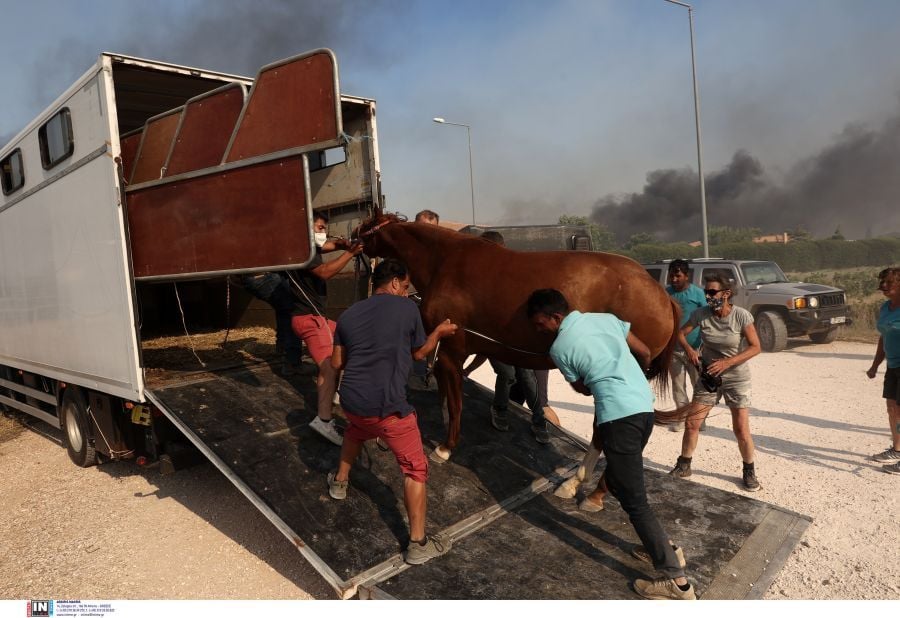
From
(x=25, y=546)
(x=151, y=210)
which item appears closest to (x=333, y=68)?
(x=151, y=210)

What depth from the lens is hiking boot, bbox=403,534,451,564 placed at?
338cm

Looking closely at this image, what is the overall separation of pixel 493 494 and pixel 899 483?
346cm

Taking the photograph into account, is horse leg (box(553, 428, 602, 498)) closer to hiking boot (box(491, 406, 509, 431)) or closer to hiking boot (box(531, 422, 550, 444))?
hiking boot (box(531, 422, 550, 444))

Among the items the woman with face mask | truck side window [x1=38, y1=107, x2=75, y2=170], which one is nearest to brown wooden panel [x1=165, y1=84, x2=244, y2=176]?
truck side window [x1=38, y1=107, x2=75, y2=170]

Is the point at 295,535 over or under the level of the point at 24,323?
under

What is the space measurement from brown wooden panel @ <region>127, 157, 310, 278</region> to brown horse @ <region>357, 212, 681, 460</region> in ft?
3.83

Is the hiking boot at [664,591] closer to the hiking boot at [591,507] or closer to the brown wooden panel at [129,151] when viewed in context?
the hiking boot at [591,507]

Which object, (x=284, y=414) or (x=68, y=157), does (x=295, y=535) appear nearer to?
(x=284, y=414)

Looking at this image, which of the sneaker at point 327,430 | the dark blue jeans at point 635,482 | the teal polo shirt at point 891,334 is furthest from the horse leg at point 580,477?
the teal polo shirt at point 891,334

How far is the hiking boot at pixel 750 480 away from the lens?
4840mm

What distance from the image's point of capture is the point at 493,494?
14.0 ft

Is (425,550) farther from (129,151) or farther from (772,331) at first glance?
(772,331)

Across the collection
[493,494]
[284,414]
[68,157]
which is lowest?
[493,494]

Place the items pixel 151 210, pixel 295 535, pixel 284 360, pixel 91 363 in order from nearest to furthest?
1. pixel 295 535
2. pixel 151 210
3. pixel 91 363
4. pixel 284 360
